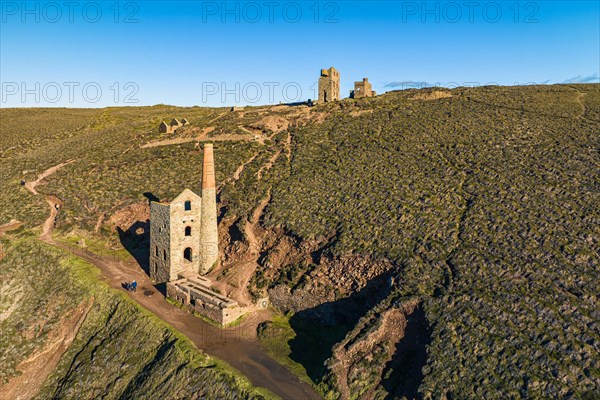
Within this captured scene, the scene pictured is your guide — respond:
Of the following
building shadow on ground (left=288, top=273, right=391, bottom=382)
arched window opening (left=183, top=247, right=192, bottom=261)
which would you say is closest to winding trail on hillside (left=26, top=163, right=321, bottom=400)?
building shadow on ground (left=288, top=273, right=391, bottom=382)

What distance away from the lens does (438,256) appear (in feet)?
96.4

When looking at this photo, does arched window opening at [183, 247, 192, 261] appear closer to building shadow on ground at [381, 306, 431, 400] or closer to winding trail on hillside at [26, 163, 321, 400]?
winding trail on hillside at [26, 163, 321, 400]

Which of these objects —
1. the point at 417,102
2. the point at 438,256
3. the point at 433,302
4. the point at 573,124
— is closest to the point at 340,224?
the point at 438,256

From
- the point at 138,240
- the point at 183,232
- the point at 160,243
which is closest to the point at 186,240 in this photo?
the point at 183,232

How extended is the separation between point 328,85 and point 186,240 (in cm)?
4451

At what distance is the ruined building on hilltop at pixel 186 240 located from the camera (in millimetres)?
33281

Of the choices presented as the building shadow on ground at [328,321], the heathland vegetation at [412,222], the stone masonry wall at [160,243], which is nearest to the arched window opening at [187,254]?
the stone masonry wall at [160,243]

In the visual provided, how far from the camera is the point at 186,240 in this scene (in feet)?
114

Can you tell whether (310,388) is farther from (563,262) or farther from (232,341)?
(563,262)

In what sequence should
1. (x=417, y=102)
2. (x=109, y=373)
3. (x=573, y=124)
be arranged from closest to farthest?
(x=109, y=373) < (x=573, y=124) < (x=417, y=102)

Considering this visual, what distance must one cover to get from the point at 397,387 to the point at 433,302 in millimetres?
5872

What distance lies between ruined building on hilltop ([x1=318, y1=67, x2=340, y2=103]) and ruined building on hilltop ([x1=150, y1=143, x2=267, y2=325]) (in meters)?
39.9

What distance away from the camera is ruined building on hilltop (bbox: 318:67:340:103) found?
229 ft

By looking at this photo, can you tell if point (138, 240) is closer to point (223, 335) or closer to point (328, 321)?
Answer: point (223, 335)
